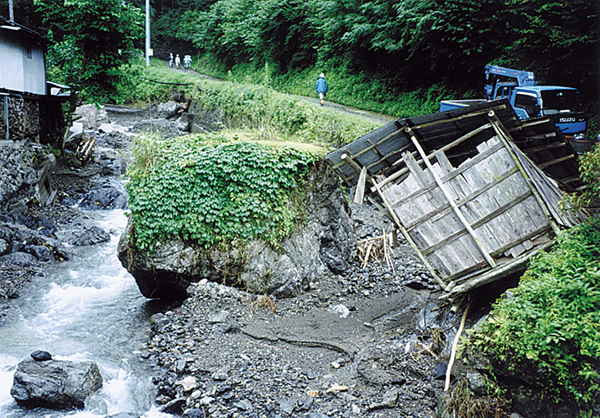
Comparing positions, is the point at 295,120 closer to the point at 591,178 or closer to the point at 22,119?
the point at 22,119

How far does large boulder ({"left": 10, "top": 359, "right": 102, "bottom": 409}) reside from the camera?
24.5 ft

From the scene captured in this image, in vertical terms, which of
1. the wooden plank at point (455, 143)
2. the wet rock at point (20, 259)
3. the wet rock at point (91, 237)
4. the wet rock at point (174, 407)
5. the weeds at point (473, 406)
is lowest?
the weeds at point (473, 406)

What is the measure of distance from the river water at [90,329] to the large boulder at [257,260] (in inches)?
41.7

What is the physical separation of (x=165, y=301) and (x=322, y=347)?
4.67m

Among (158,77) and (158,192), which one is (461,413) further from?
(158,77)

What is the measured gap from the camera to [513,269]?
732cm

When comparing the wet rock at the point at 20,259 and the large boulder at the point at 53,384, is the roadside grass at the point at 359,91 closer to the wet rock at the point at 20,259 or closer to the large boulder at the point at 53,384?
the wet rock at the point at 20,259

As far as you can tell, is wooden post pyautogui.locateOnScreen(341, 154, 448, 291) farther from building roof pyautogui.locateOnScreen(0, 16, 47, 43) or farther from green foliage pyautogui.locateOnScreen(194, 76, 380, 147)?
building roof pyautogui.locateOnScreen(0, 16, 47, 43)

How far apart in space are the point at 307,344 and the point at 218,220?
370cm

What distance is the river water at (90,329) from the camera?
769 cm

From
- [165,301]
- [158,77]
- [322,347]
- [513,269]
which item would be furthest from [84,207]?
[158,77]

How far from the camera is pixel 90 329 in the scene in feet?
32.9

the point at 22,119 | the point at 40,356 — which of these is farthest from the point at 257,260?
the point at 22,119

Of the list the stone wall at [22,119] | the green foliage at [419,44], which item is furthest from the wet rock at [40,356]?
the green foliage at [419,44]
